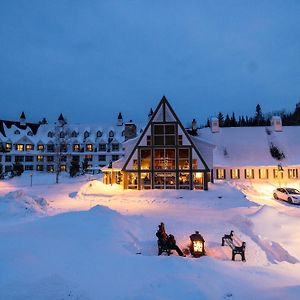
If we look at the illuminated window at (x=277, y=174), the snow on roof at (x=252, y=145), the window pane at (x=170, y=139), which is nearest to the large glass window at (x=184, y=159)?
the window pane at (x=170, y=139)

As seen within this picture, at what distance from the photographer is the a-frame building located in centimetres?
3400

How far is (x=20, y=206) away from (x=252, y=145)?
31.5 m

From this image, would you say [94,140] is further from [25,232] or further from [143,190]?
[25,232]

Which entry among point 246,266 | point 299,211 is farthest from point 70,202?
point 246,266

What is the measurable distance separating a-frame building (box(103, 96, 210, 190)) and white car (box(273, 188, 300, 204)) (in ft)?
24.5

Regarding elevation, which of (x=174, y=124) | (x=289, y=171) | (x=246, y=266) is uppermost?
(x=174, y=124)

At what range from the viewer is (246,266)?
33.5 ft

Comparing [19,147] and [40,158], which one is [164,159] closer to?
[40,158]

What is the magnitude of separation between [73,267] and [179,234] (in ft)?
24.1

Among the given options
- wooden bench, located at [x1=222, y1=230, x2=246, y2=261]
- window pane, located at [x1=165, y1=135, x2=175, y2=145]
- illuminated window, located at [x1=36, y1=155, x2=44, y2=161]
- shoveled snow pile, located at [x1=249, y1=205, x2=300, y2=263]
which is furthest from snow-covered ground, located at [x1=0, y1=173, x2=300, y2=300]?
illuminated window, located at [x1=36, y1=155, x2=44, y2=161]

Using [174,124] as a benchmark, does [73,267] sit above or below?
below

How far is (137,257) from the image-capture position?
10.1m

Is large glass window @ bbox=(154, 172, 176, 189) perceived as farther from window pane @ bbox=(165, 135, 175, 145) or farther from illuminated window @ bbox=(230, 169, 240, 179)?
illuminated window @ bbox=(230, 169, 240, 179)

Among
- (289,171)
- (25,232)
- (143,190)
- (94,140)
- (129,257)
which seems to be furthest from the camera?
(94,140)
